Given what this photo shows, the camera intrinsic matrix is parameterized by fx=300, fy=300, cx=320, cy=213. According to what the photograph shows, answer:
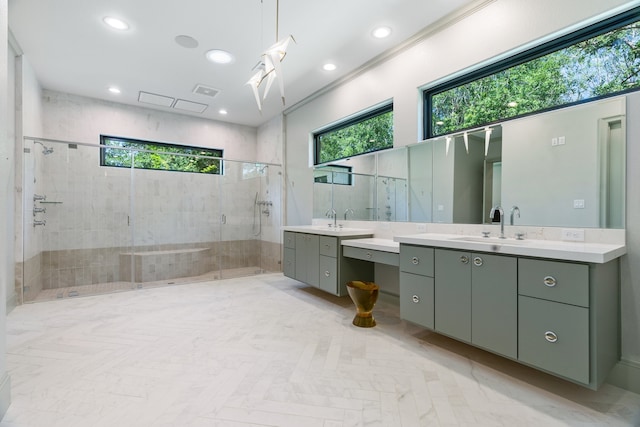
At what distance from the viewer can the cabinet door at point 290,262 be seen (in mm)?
4027

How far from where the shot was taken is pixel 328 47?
325cm

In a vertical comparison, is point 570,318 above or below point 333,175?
below

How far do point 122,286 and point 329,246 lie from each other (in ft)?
10.2

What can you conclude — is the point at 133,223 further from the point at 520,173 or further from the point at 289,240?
the point at 520,173

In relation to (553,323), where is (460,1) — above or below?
above

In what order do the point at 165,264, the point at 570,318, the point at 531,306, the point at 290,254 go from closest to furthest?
the point at 570,318 → the point at 531,306 → the point at 290,254 → the point at 165,264

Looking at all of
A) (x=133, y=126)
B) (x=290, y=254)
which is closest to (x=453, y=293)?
(x=290, y=254)

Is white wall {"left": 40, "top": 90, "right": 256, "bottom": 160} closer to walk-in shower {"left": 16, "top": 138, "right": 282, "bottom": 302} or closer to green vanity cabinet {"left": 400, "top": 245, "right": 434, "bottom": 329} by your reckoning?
walk-in shower {"left": 16, "top": 138, "right": 282, "bottom": 302}

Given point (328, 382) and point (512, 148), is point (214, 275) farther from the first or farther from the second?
point (512, 148)

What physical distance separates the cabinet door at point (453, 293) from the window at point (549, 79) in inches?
52.2

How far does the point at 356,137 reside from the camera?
13.2ft

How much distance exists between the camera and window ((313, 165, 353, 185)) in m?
3.98

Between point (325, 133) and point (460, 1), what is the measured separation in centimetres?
239

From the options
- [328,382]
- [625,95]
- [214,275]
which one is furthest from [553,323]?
[214,275]
